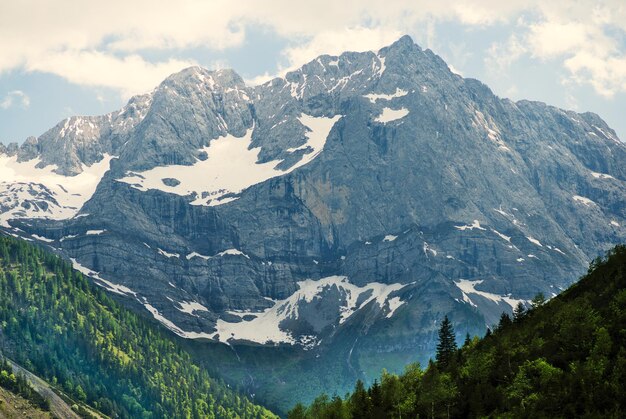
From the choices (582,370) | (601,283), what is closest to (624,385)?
(582,370)

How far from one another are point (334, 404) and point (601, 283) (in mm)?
61474

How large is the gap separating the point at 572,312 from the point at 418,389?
32445 mm

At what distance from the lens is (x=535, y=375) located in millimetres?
158500

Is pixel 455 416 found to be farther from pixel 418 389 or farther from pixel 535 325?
pixel 535 325

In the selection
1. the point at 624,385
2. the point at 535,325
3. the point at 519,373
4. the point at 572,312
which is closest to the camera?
the point at 624,385

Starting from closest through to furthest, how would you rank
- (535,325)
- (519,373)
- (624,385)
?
(624,385), (519,373), (535,325)

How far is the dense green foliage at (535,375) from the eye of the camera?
143m

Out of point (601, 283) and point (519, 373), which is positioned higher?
point (601, 283)

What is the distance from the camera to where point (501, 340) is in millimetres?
185875

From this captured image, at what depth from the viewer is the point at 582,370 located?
146375 mm

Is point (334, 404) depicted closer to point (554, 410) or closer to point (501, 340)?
point (501, 340)

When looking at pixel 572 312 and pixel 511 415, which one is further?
pixel 572 312

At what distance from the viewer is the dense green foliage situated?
142750mm

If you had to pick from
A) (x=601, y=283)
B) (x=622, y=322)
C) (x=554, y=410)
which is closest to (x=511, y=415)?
(x=554, y=410)
